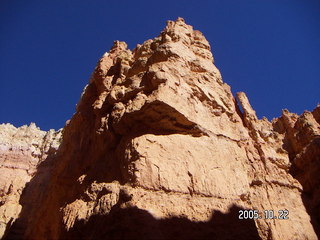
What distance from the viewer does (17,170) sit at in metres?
30.1

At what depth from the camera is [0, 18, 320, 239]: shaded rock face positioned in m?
8.15

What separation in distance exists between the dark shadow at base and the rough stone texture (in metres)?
20.6

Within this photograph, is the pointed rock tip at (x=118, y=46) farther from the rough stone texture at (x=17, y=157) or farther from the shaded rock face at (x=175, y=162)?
the rough stone texture at (x=17, y=157)

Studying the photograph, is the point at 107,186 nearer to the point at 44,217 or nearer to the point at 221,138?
the point at 221,138

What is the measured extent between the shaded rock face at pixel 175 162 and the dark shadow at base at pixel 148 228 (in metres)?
0.03

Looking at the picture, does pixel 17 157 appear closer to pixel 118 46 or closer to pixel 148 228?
pixel 118 46

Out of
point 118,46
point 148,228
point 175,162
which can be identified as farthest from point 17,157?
point 148,228

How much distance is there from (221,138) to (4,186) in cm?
2625

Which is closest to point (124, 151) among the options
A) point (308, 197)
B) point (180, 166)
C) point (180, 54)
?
point (180, 166)

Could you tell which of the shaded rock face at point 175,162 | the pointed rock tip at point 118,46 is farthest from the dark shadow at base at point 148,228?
the pointed rock tip at point 118,46

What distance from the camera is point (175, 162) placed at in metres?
9.20

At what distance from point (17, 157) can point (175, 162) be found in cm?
2867

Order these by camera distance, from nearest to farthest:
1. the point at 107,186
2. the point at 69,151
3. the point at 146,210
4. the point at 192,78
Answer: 1. the point at 146,210
2. the point at 107,186
3. the point at 192,78
4. the point at 69,151

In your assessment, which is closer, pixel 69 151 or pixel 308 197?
pixel 308 197
